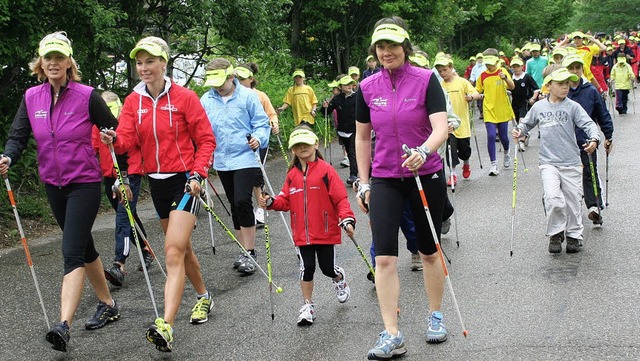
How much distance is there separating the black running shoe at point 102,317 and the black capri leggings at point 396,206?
8.06 feet

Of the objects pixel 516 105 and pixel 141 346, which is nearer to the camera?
pixel 141 346

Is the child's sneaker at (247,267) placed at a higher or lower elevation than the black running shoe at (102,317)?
lower

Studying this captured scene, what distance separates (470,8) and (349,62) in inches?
555

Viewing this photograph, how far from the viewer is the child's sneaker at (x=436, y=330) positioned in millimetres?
5883

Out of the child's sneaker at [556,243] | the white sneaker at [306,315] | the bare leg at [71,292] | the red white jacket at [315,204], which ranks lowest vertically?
the child's sneaker at [556,243]

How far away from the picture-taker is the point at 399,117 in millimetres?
5590

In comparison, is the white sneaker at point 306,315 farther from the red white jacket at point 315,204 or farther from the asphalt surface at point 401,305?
the red white jacket at point 315,204

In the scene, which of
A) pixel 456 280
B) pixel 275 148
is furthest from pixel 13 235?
pixel 275 148

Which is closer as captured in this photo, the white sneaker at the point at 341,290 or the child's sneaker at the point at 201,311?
the child's sneaker at the point at 201,311

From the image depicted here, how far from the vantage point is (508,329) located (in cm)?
613

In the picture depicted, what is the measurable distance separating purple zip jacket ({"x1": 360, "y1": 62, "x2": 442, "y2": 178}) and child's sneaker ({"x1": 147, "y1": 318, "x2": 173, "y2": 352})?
173cm

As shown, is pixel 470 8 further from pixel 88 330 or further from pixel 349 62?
pixel 88 330

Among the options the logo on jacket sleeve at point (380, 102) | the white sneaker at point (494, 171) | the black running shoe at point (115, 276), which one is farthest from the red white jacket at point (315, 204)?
the white sneaker at point (494, 171)

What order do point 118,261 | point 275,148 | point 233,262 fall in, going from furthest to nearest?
point 275,148
point 233,262
point 118,261
